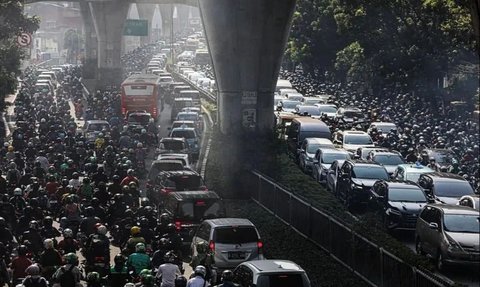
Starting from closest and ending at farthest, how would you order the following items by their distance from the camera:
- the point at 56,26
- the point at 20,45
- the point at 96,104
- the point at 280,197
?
the point at 280,197 → the point at 20,45 → the point at 96,104 → the point at 56,26

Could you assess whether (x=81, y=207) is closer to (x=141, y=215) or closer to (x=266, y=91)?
(x=141, y=215)

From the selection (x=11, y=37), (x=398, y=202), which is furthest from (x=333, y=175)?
(x=11, y=37)

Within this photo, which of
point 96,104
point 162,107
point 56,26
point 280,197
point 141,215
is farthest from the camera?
point 56,26

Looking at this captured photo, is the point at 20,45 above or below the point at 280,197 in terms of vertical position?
above

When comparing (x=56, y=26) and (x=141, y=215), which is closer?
(x=141, y=215)

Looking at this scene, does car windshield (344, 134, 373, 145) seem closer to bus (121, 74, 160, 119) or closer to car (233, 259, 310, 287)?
bus (121, 74, 160, 119)

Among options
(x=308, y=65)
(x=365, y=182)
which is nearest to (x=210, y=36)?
(x=365, y=182)
